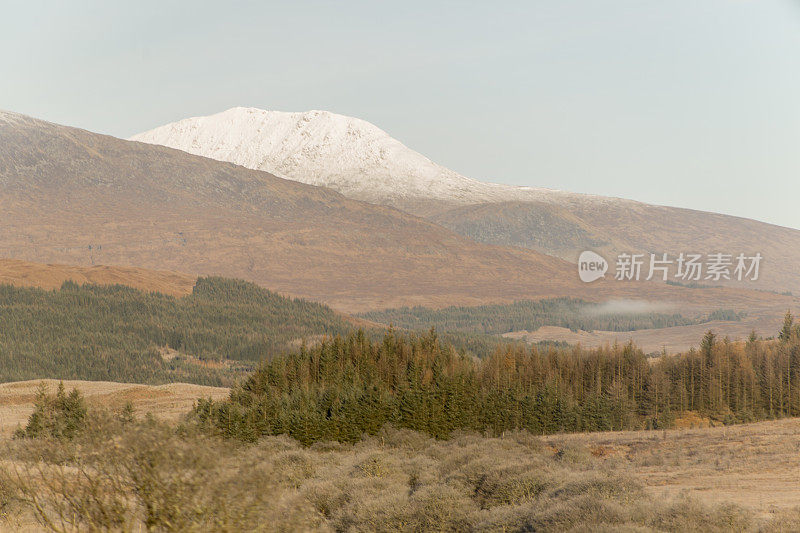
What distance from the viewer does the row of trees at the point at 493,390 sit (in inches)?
3056

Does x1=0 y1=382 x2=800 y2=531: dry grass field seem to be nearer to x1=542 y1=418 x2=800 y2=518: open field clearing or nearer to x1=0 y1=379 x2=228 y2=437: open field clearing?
x1=542 y1=418 x2=800 y2=518: open field clearing

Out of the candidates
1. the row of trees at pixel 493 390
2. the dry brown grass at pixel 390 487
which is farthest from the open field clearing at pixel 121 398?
the dry brown grass at pixel 390 487

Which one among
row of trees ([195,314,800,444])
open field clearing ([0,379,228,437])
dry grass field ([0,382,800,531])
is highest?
dry grass field ([0,382,800,531])

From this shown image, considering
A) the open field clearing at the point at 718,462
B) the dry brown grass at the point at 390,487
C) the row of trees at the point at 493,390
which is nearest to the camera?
the dry brown grass at the point at 390,487

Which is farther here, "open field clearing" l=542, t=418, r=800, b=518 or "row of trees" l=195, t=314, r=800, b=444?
"row of trees" l=195, t=314, r=800, b=444

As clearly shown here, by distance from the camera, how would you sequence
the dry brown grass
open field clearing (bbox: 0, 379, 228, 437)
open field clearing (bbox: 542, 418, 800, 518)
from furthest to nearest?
open field clearing (bbox: 0, 379, 228, 437), open field clearing (bbox: 542, 418, 800, 518), the dry brown grass

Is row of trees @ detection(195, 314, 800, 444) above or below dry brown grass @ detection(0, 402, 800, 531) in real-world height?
below

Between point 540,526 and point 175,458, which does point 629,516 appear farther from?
point 175,458

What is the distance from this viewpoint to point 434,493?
3431 centimetres

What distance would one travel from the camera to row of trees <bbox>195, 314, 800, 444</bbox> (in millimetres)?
77625

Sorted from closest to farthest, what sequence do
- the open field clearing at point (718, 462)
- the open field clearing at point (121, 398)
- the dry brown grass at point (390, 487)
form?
the dry brown grass at point (390, 487), the open field clearing at point (718, 462), the open field clearing at point (121, 398)

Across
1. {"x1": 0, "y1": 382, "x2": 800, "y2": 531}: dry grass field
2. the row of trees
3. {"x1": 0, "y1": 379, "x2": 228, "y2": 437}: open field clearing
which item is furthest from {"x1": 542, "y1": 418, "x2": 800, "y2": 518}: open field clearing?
{"x1": 0, "y1": 379, "x2": 228, "y2": 437}: open field clearing

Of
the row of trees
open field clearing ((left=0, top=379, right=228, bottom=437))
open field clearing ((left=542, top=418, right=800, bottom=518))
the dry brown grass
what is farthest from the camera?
open field clearing ((left=0, top=379, right=228, bottom=437))

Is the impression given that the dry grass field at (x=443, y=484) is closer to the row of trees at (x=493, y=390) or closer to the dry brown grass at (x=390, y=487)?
the dry brown grass at (x=390, y=487)
